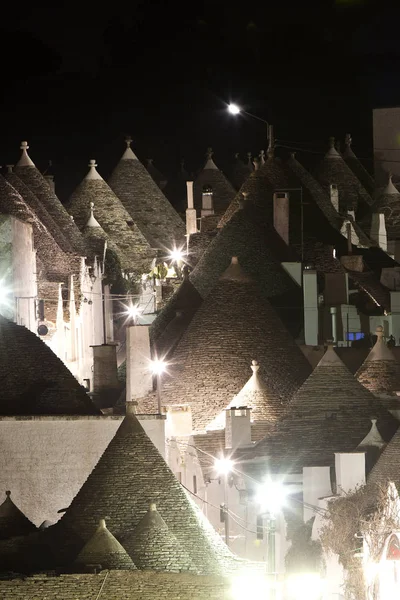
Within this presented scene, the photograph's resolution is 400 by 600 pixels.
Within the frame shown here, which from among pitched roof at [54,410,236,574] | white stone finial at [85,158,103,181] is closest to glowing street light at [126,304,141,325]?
white stone finial at [85,158,103,181]

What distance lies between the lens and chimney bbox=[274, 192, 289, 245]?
7956 centimetres

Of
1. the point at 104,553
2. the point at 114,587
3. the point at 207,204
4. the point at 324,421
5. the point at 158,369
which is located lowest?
the point at 114,587

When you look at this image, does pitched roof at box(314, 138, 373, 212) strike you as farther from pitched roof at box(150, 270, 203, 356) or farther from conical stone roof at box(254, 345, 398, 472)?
conical stone roof at box(254, 345, 398, 472)

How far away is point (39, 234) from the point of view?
73.8 metres

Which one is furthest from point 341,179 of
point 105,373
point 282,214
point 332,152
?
point 105,373

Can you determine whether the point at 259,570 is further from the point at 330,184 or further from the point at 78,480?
the point at 330,184

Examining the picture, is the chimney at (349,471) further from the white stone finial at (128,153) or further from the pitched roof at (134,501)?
the white stone finial at (128,153)

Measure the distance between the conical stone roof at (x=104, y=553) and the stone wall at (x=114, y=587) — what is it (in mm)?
408

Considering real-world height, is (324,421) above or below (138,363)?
below

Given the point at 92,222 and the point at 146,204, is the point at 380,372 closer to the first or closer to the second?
the point at 92,222

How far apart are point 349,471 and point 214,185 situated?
Answer: 107ft

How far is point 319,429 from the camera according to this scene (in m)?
62.2

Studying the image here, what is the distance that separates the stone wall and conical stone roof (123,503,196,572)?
2.70 ft

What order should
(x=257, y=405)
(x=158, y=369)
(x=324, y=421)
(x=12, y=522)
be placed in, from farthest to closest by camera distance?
1. (x=257, y=405)
2. (x=158, y=369)
3. (x=324, y=421)
4. (x=12, y=522)
